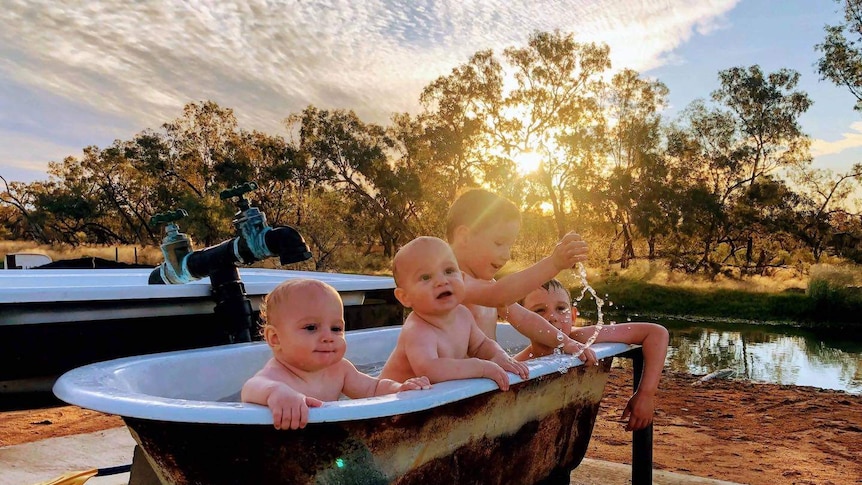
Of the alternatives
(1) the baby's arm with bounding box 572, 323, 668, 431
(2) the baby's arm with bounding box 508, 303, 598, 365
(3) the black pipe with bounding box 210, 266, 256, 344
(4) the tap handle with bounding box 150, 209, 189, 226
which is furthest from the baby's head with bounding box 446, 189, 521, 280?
(4) the tap handle with bounding box 150, 209, 189, 226

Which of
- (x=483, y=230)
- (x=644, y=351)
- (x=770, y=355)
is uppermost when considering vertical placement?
(x=483, y=230)

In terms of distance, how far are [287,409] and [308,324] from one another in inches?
15.2

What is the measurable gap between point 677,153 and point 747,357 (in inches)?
521

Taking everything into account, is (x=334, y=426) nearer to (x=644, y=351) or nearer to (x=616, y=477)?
(x=644, y=351)

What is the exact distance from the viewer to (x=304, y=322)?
1680 mm

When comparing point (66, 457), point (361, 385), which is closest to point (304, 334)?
point (361, 385)

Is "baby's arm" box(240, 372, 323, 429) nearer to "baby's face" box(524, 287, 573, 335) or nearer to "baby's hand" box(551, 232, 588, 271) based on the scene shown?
"baby's hand" box(551, 232, 588, 271)

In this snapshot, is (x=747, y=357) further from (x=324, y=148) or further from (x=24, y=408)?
(x=324, y=148)

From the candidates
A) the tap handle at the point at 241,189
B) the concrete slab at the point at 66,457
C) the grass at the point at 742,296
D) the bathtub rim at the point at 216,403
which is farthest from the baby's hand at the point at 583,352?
the grass at the point at 742,296

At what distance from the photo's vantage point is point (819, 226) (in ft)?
66.4

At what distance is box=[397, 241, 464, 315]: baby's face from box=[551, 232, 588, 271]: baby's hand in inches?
14.3

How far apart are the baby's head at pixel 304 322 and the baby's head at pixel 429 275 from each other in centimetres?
31

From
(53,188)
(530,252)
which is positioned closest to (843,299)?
(530,252)

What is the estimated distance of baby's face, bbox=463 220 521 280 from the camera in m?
2.37
